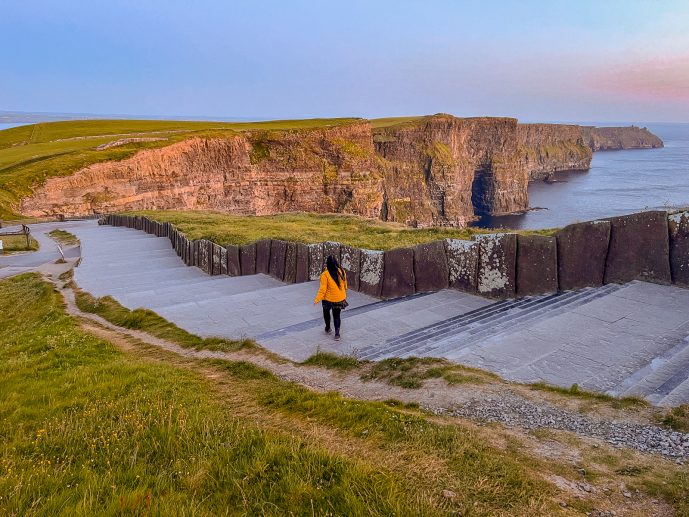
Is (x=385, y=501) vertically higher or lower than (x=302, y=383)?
higher

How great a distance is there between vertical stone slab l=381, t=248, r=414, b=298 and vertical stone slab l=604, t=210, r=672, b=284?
14.4 ft

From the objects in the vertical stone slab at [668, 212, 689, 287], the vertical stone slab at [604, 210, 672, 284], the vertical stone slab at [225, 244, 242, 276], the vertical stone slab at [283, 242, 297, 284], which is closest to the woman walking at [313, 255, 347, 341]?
the vertical stone slab at [283, 242, 297, 284]

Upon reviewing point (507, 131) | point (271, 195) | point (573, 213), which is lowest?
point (573, 213)

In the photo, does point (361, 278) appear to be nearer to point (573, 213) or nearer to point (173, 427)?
point (173, 427)

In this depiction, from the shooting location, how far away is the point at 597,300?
8070mm

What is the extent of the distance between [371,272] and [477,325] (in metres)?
4.06

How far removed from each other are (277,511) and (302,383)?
3604mm

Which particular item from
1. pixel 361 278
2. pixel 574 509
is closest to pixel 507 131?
pixel 361 278

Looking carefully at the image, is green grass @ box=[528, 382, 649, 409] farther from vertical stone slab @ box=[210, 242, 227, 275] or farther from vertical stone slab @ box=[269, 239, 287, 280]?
vertical stone slab @ box=[210, 242, 227, 275]

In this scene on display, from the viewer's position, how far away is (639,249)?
8.75 meters

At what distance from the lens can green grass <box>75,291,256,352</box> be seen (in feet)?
29.3

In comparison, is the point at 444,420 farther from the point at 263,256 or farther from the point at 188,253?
the point at 188,253

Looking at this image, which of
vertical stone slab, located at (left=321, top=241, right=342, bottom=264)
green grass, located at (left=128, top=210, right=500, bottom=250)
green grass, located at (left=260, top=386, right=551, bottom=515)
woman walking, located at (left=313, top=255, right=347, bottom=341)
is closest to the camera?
green grass, located at (left=260, top=386, right=551, bottom=515)

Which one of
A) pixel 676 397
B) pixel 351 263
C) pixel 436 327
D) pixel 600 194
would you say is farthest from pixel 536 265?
pixel 600 194
